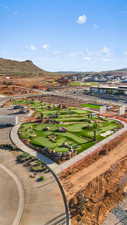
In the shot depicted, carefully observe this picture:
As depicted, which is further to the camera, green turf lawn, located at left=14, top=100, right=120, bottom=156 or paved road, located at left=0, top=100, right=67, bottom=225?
green turf lawn, located at left=14, top=100, right=120, bottom=156

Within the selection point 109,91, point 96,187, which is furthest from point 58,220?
point 109,91

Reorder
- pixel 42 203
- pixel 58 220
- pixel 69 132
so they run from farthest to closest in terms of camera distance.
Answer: pixel 69 132 < pixel 42 203 < pixel 58 220

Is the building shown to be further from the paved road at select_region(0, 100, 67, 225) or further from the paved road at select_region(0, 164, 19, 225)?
the paved road at select_region(0, 164, 19, 225)

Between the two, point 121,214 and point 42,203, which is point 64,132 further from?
point 121,214

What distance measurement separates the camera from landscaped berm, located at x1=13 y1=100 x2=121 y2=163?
30353 mm

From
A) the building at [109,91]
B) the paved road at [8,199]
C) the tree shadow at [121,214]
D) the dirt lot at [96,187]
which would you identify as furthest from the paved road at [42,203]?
the building at [109,91]

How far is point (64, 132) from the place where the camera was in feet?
126

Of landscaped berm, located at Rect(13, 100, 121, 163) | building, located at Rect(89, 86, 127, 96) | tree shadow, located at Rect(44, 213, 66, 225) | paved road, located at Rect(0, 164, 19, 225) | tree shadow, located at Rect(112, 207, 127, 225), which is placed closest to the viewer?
tree shadow, located at Rect(44, 213, 66, 225)

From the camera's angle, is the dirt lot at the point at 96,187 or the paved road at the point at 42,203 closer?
the paved road at the point at 42,203

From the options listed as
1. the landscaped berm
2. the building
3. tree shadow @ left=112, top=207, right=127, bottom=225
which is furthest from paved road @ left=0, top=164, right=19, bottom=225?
the building

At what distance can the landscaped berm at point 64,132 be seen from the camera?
99.6 feet

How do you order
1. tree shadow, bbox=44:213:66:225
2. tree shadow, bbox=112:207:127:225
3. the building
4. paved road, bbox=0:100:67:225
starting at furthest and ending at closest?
the building < tree shadow, bbox=112:207:127:225 < paved road, bbox=0:100:67:225 < tree shadow, bbox=44:213:66:225

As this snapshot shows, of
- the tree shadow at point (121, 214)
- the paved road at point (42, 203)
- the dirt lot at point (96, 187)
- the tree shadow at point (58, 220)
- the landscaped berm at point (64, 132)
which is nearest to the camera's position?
the tree shadow at point (58, 220)

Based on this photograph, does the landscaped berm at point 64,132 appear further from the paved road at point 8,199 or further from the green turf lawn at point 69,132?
the paved road at point 8,199
